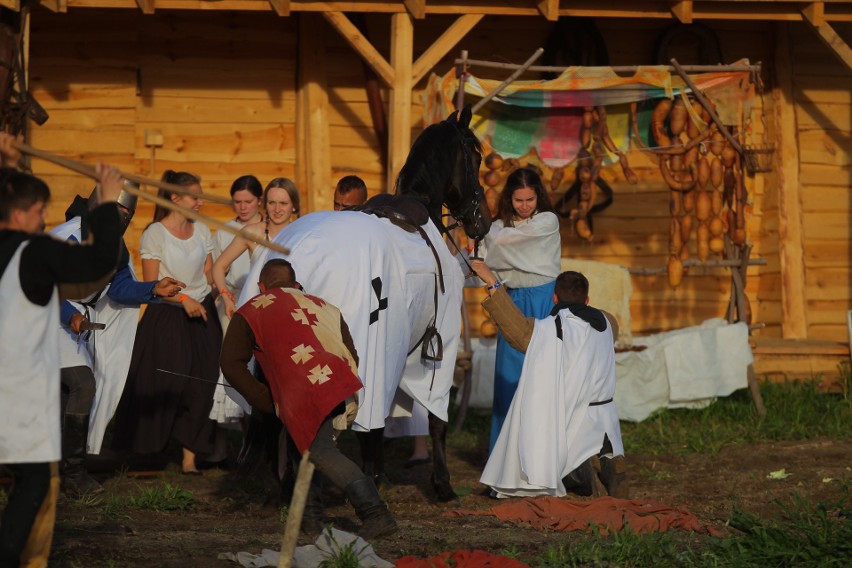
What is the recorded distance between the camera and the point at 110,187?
420cm

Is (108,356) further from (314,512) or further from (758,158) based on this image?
(758,158)

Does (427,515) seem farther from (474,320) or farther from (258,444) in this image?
(474,320)

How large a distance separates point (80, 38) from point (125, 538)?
616 cm

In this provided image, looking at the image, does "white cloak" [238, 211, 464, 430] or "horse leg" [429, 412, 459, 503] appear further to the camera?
"horse leg" [429, 412, 459, 503]

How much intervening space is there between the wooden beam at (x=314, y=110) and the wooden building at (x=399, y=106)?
15 mm

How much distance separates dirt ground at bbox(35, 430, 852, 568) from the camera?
5039 mm

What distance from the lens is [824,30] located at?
9.88 m

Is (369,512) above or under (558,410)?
under

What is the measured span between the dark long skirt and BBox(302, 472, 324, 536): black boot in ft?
6.65

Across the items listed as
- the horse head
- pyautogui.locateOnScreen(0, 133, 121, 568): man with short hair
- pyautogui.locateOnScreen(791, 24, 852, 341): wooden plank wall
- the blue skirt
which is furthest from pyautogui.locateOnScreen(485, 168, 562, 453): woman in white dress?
pyautogui.locateOnScreen(791, 24, 852, 341): wooden plank wall

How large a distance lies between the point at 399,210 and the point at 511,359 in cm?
173

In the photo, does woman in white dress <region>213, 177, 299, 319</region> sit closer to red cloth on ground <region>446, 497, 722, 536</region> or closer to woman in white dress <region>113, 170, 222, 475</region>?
woman in white dress <region>113, 170, 222, 475</region>

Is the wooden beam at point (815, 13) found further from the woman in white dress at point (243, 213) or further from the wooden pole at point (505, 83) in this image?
the woman in white dress at point (243, 213)

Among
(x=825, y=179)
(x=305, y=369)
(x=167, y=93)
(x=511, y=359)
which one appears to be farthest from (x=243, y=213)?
(x=825, y=179)
